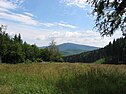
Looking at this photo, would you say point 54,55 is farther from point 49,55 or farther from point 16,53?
point 16,53

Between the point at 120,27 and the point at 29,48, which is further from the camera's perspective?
the point at 29,48

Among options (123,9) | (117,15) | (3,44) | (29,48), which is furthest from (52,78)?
(29,48)

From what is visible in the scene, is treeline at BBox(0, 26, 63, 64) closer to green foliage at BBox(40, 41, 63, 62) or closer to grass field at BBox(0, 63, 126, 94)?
green foliage at BBox(40, 41, 63, 62)

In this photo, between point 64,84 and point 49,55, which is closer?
point 64,84

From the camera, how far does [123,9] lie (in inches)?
696

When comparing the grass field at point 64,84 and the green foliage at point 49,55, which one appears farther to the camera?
the green foliage at point 49,55

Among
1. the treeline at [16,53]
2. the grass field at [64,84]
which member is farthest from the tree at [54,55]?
the grass field at [64,84]

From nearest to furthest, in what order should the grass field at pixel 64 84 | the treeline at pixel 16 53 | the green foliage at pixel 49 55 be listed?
the grass field at pixel 64 84 < the treeline at pixel 16 53 < the green foliage at pixel 49 55

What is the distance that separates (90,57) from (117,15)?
548 feet

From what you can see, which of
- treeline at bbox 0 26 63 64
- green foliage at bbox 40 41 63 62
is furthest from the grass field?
green foliage at bbox 40 41 63 62

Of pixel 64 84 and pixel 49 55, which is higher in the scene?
pixel 49 55

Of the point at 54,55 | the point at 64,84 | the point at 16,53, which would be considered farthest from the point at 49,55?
the point at 64,84

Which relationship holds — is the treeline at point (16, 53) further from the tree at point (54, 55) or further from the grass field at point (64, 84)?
the grass field at point (64, 84)

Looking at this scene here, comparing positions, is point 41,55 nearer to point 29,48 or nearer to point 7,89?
point 29,48
